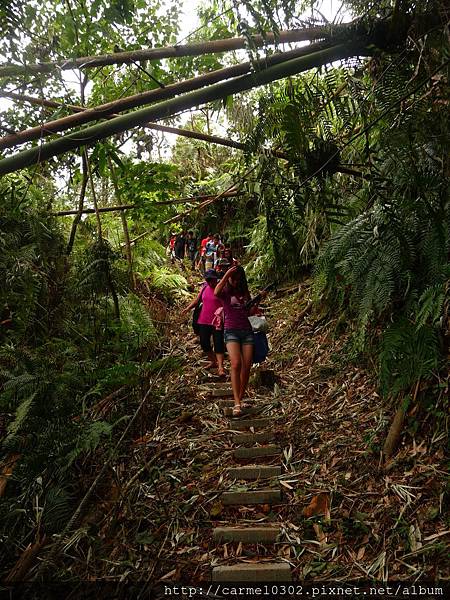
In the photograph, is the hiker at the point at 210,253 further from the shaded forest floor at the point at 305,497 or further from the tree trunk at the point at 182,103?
the tree trunk at the point at 182,103

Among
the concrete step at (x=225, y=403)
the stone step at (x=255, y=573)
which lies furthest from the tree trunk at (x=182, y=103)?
the concrete step at (x=225, y=403)

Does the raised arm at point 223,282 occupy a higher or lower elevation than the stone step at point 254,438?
higher

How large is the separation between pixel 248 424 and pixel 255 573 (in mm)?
1797

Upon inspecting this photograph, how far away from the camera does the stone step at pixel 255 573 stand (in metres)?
2.94

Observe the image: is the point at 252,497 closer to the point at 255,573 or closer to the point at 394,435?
the point at 255,573

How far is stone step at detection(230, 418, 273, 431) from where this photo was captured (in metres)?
4.67

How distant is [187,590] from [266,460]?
55.1 inches

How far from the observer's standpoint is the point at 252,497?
11.9 ft

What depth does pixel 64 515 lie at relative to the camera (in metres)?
3.56

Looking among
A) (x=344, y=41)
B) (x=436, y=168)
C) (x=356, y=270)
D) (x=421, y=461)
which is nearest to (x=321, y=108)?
(x=344, y=41)

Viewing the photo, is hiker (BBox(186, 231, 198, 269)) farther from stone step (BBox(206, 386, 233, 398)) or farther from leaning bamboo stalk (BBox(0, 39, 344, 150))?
leaning bamboo stalk (BBox(0, 39, 344, 150))

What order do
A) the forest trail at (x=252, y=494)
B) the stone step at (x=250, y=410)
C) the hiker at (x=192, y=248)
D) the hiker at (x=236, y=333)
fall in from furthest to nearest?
1. the hiker at (x=192, y=248)
2. the stone step at (x=250, y=410)
3. the hiker at (x=236, y=333)
4. the forest trail at (x=252, y=494)

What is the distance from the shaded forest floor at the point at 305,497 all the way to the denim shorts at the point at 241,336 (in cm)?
78

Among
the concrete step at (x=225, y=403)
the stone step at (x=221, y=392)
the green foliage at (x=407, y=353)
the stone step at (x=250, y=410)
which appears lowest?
the stone step at (x=221, y=392)
